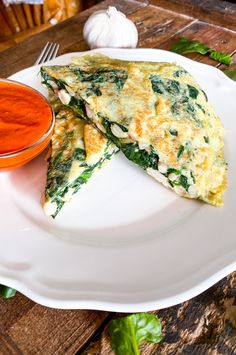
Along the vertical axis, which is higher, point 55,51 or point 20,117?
point 20,117

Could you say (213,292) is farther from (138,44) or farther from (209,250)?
(138,44)

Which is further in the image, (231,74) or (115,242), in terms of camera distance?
(231,74)

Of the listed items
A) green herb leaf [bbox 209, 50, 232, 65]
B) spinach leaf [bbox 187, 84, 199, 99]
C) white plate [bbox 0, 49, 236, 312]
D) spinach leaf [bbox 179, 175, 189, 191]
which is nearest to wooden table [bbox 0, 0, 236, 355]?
white plate [bbox 0, 49, 236, 312]

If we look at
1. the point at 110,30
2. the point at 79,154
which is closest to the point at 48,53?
the point at 110,30

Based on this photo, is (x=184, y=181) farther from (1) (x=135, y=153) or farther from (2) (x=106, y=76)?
(2) (x=106, y=76)

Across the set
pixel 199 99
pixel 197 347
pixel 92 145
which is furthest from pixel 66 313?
pixel 199 99

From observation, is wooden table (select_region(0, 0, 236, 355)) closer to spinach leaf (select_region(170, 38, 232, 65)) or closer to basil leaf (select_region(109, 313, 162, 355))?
basil leaf (select_region(109, 313, 162, 355))

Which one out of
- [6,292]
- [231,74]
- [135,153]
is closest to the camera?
[6,292]
